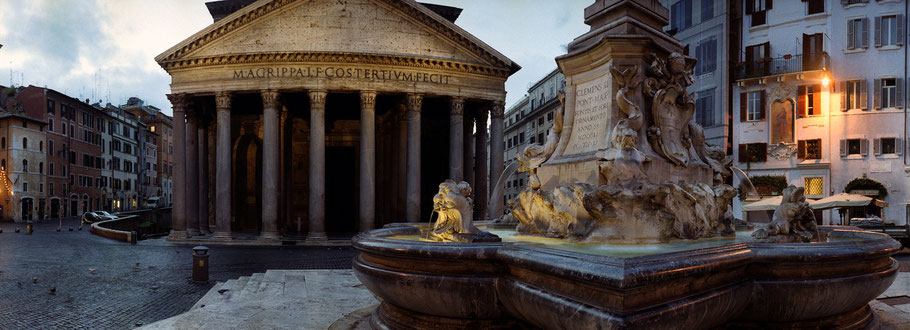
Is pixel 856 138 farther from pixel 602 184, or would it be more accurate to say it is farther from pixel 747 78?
pixel 602 184

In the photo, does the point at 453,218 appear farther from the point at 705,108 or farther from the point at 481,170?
the point at 705,108

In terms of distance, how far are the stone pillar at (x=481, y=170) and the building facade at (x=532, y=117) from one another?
15.4 meters

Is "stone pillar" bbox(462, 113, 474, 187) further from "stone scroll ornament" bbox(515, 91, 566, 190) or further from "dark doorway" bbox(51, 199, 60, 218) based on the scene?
"dark doorway" bbox(51, 199, 60, 218)

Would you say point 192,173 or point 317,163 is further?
point 192,173

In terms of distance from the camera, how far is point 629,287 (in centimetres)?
327

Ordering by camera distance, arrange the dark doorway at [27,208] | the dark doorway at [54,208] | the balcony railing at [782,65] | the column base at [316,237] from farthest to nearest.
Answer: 1. the dark doorway at [54,208]
2. the dark doorway at [27,208]
3. the balcony railing at [782,65]
4. the column base at [316,237]

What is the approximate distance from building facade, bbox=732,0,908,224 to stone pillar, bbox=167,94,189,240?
28.2 metres

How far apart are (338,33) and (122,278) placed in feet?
51.7

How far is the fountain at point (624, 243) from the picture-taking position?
12.1ft

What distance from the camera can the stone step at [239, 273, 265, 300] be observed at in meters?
8.94

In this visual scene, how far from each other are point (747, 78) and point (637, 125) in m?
26.4

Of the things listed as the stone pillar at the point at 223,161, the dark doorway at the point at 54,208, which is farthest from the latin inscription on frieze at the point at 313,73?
the dark doorway at the point at 54,208

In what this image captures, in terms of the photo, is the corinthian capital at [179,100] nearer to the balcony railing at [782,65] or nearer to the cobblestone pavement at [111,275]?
the cobblestone pavement at [111,275]

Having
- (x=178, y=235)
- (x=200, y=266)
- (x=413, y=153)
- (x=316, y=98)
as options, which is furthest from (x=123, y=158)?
(x=200, y=266)
